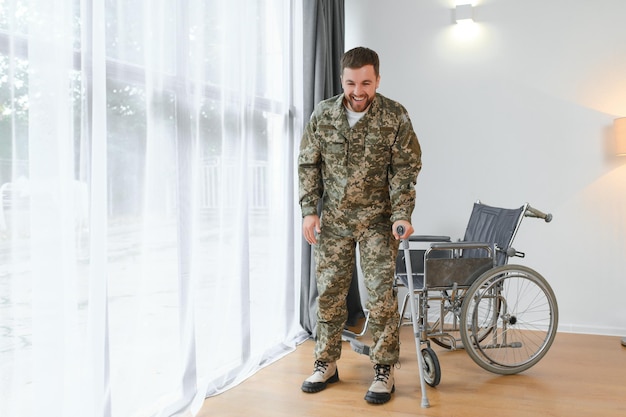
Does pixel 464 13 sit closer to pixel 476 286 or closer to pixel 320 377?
pixel 476 286

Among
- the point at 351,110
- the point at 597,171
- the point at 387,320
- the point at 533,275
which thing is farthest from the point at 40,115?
the point at 597,171

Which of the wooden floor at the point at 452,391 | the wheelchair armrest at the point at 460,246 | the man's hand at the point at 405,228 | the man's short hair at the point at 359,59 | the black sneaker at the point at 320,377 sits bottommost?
the wooden floor at the point at 452,391

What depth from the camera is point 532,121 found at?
12.0 feet

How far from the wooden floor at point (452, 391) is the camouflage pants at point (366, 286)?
0.20 m

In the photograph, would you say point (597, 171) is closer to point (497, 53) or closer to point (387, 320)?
point (497, 53)

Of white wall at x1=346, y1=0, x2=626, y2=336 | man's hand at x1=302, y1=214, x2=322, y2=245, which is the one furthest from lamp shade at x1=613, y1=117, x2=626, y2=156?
man's hand at x1=302, y1=214, x2=322, y2=245

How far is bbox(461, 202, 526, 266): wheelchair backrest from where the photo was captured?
278 centimetres

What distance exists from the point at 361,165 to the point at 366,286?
50cm

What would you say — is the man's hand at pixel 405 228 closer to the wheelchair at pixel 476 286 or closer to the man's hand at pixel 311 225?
the wheelchair at pixel 476 286

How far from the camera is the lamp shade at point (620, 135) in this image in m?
3.34

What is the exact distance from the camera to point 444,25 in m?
3.81

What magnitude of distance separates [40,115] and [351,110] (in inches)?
47.4

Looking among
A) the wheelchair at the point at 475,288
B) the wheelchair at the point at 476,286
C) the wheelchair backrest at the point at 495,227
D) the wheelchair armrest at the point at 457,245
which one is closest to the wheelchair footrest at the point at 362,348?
the wheelchair at the point at 475,288

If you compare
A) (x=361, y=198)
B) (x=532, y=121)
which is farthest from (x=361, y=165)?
(x=532, y=121)
